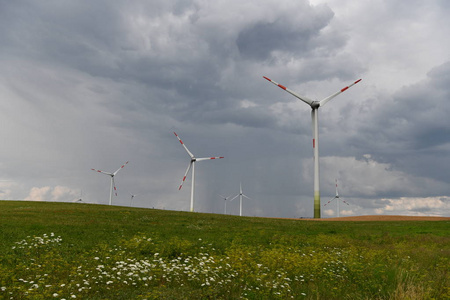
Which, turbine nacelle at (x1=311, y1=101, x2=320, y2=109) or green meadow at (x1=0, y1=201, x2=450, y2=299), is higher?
turbine nacelle at (x1=311, y1=101, x2=320, y2=109)

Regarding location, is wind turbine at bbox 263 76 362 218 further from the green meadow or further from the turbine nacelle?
the green meadow

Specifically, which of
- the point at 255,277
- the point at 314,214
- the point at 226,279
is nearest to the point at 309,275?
the point at 255,277

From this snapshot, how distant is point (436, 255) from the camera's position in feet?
76.1

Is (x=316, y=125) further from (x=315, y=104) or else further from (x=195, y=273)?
(x=195, y=273)

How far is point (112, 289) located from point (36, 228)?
66.7 ft

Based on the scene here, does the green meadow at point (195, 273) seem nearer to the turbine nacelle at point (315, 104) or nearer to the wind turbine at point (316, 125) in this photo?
the wind turbine at point (316, 125)

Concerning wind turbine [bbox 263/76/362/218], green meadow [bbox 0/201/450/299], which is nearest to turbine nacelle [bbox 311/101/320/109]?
wind turbine [bbox 263/76/362/218]

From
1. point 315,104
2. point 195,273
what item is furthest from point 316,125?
point 195,273

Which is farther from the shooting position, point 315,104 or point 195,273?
point 315,104

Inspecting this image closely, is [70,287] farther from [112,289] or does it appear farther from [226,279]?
[226,279]

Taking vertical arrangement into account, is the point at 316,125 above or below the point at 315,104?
below

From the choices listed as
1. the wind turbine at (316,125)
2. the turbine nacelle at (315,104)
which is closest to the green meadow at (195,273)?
the wind turbine at (316,125)

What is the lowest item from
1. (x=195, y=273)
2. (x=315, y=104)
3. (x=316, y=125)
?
(x=195, y=273)

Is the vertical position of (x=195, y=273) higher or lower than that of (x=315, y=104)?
lower
